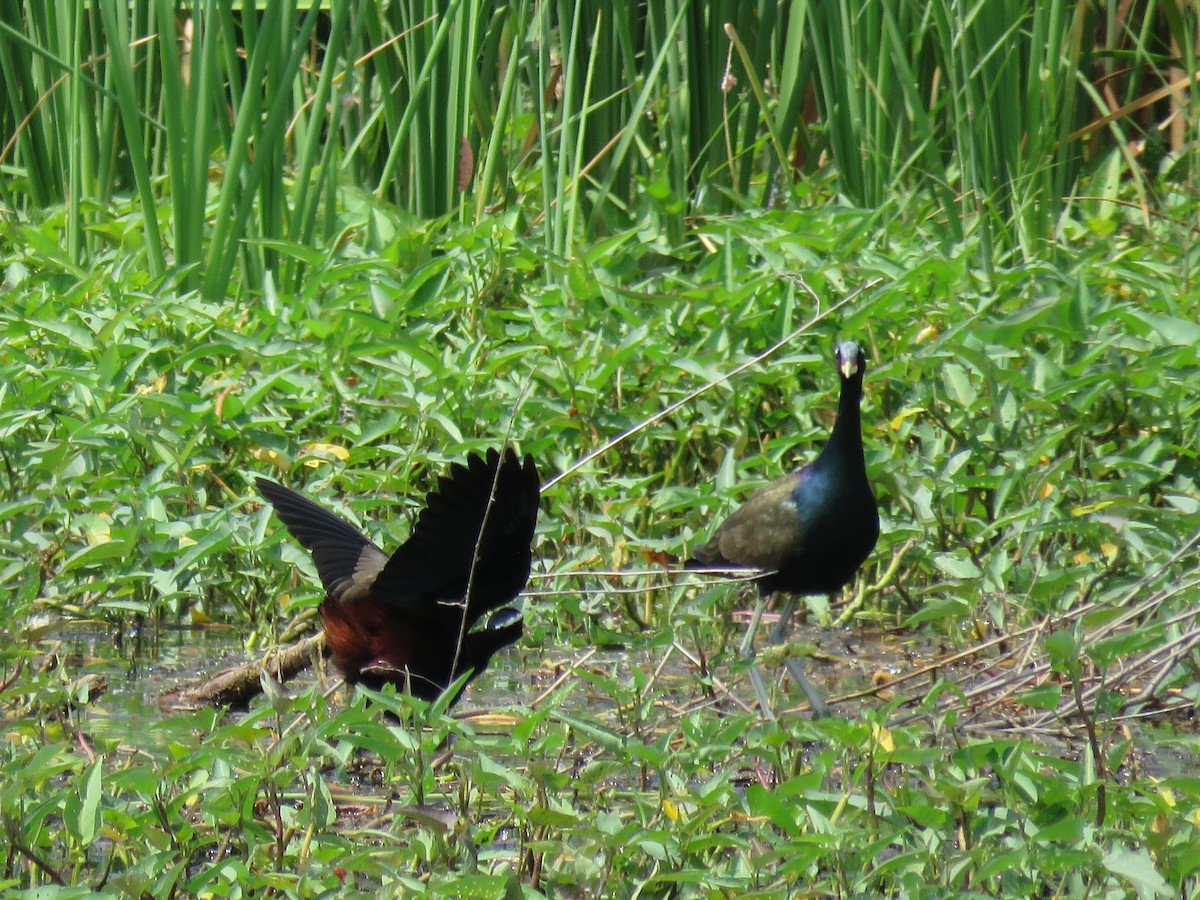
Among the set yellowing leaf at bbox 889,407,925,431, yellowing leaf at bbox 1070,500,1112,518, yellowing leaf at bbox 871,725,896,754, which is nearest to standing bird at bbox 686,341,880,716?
yellowing leaf at bbox 889,407,925,431

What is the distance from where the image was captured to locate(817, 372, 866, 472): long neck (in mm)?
3959

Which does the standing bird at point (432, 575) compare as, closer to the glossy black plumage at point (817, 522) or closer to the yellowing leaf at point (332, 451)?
the yellowing leaf at point (332, 451)

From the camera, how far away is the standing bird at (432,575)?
3027 millimetres

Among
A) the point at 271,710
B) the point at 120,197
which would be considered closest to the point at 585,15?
the point at 120,197

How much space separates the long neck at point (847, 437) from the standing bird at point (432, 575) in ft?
2.84

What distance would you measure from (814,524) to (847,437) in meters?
0.23

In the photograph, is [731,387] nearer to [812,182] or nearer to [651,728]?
[651,728]

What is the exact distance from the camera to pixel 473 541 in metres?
3.12

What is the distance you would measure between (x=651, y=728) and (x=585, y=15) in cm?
331

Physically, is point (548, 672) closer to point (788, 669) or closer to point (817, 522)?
point (788, 669)

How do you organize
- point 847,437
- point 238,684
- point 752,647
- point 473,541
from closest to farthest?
point 473,541
point 238,684
point 847,437
point 752,647

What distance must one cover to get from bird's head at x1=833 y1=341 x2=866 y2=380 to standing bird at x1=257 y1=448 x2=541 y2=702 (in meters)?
1.00

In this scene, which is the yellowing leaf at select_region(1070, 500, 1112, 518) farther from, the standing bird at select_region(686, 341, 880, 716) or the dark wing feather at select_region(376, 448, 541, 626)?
the dark wing feather at select_region(376, 448, 541, 626)

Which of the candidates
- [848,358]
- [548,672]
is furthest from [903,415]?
[548,672]
